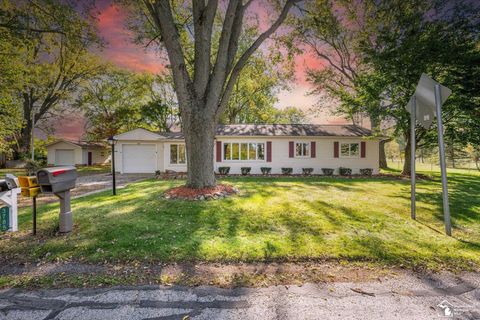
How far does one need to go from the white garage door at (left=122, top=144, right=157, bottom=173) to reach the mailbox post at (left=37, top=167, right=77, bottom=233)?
41.8 ft

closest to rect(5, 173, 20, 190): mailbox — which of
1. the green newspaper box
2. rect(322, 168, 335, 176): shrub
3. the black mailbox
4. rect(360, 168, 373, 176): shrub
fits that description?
the black mailbox

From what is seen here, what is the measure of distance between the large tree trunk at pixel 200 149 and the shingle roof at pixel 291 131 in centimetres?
822

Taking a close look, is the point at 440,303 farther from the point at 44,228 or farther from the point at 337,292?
the point at 44,228

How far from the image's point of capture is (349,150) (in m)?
16.4

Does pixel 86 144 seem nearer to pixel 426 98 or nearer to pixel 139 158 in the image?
pixel 139 158

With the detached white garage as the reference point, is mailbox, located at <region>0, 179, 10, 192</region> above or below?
below

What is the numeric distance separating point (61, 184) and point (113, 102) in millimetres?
29543

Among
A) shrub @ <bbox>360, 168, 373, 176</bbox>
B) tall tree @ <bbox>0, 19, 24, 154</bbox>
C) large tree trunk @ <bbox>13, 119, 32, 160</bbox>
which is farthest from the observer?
large tree trunk @ <bbox>13, 119, 32, 160</bbox>

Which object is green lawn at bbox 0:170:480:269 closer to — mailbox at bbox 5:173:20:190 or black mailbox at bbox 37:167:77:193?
black mailbox at bbox 37:167:77:193

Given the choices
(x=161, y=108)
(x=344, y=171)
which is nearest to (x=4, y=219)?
(x=344, y=171)

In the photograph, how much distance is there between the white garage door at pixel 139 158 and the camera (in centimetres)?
1667

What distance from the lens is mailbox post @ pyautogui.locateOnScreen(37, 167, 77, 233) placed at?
391 centimetres

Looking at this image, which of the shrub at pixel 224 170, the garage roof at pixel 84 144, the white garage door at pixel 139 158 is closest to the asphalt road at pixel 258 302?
the shrub at pixel 224 170

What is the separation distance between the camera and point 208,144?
7727 millimetres
